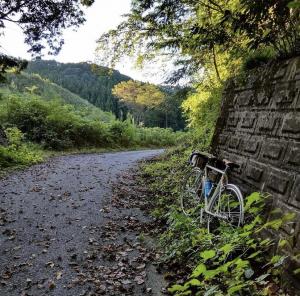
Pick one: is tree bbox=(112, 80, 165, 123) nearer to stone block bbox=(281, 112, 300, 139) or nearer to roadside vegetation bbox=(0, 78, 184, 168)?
roadside vegetation bbox=(0, 78, 184, 168)

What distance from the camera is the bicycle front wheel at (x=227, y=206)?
455 cm

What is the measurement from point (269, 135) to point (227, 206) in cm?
113

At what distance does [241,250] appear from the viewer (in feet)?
13.9

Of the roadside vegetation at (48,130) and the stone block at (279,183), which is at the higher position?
the stone block at (279,183)

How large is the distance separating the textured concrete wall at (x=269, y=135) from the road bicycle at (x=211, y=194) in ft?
0.97

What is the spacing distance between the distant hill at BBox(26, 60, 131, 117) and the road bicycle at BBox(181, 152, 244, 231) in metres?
47.8

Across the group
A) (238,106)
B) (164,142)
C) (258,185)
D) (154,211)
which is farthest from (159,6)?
(164,142)

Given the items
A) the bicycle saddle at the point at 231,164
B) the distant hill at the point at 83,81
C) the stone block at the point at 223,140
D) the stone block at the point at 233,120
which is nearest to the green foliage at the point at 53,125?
the stone block at the point at 223,140

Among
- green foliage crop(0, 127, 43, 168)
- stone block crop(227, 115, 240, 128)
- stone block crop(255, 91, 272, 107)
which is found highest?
stone block crop(255, 91, 272, 107)

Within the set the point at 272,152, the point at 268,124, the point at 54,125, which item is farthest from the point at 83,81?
the point at 272,152

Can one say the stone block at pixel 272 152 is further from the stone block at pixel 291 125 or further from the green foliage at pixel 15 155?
the green foliage at pixel 15 155

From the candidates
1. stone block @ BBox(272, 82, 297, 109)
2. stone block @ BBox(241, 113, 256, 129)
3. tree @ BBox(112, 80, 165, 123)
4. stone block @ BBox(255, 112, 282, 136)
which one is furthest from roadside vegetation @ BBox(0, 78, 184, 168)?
tree @ BBox(112, 80, 165, 123)

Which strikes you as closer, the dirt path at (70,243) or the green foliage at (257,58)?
the dirt path at (70,243)

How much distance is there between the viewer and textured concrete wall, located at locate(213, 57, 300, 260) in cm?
395
